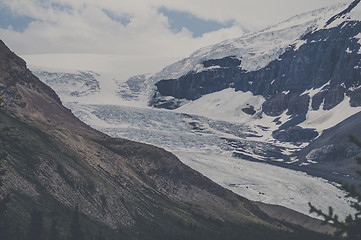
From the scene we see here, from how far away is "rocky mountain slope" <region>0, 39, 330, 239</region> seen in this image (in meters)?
86.8

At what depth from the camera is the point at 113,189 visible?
10550 cm

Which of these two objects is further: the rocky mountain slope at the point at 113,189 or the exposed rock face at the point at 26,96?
the exposed rock face at the point at 26,96

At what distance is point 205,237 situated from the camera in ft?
329

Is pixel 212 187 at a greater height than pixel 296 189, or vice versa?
pixel 296 189

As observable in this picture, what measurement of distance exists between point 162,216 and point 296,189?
94.5m

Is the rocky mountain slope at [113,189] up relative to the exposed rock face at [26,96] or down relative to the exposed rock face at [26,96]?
down

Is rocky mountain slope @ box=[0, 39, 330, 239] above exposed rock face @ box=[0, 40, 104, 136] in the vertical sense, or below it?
below

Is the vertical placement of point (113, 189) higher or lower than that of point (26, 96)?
lower

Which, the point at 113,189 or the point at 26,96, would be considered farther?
the point at 26,96

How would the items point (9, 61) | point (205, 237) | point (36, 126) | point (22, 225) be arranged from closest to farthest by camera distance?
point (22, 225)
point (205, 237)
point (36, 126)
point (9, 61)

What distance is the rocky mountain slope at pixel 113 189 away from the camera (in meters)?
86.8

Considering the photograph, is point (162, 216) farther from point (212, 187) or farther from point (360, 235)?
point (360, 235)

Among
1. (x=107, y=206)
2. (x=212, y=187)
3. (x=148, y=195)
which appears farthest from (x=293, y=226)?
(x=107, y=206)

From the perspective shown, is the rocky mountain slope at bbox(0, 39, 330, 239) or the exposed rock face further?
the exposed rock face
